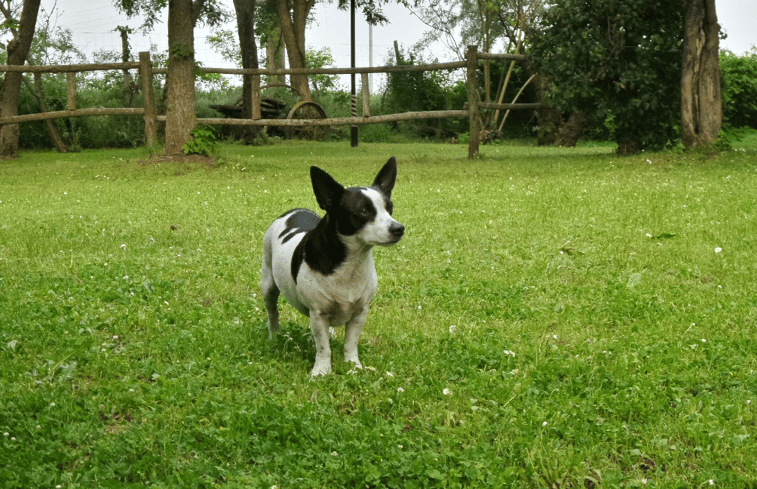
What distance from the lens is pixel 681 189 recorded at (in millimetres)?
11977

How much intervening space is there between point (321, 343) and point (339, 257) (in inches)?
22.0

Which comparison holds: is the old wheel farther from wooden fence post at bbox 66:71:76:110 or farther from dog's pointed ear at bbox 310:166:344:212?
dog's pointed ear at bbox 310:166:344:212

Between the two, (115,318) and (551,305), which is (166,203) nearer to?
(115,318)

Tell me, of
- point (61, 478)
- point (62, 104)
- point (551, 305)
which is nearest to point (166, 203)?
point (551, 305)

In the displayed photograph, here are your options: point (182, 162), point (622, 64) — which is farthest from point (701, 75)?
point (182, 162)

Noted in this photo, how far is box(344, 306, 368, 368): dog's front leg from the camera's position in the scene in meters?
4.63

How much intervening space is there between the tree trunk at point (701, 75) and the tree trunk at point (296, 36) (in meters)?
14.2

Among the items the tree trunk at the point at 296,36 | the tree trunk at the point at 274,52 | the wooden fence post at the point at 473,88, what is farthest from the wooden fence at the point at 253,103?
the tree trunk at the point at 274,52

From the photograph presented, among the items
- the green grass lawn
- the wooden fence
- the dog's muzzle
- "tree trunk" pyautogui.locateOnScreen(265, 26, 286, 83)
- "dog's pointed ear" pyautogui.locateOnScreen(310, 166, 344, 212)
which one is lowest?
the green grass lawn

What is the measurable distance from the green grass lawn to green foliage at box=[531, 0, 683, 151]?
767cm

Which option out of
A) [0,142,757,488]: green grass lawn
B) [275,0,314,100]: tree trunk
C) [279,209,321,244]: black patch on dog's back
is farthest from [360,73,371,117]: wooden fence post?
[279,209,321,244]: black patch on dog's back

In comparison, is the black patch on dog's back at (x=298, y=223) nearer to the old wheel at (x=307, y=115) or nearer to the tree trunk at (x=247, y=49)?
the old wheel at (x=307, y=115)

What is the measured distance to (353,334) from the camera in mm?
4672

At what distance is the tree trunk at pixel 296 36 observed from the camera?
1057 inches
